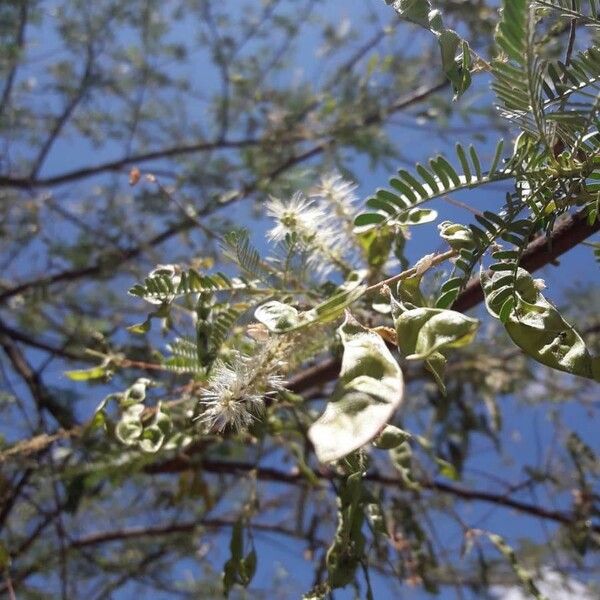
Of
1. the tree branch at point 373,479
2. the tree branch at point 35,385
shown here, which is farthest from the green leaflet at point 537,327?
the tree branch at point 35,385

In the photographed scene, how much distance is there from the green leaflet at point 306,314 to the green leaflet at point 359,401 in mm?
38

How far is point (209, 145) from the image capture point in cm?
242

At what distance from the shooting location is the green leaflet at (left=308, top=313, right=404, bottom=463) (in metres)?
0.39

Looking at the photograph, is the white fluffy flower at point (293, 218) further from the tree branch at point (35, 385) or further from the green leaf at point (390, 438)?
the tree branch at point (35, 385)

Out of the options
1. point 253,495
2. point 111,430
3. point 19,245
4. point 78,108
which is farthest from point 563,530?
point 78,108

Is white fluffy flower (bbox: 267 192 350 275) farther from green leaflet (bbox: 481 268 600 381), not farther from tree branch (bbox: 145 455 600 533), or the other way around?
tree branch (bbox: 145 455 600 533)

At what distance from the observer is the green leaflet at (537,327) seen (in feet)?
1.75

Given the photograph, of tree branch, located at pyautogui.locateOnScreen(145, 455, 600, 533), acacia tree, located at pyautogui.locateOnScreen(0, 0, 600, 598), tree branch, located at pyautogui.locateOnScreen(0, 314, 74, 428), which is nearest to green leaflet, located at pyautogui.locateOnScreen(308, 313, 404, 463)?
acacia tree, located at pyautogui.locateOnScreen(0, 0, 600, 598)

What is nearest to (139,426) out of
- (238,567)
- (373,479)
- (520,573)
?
(238,567)

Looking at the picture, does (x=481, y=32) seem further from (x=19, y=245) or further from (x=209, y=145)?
(x=19, y=245)

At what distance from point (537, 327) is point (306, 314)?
16cm

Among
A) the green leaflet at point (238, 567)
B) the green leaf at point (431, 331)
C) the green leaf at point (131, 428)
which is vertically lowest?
the green leaf at point (431, 331)

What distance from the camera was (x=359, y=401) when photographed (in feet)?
1.39

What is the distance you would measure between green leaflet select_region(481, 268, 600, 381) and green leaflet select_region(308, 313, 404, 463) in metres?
0.12
